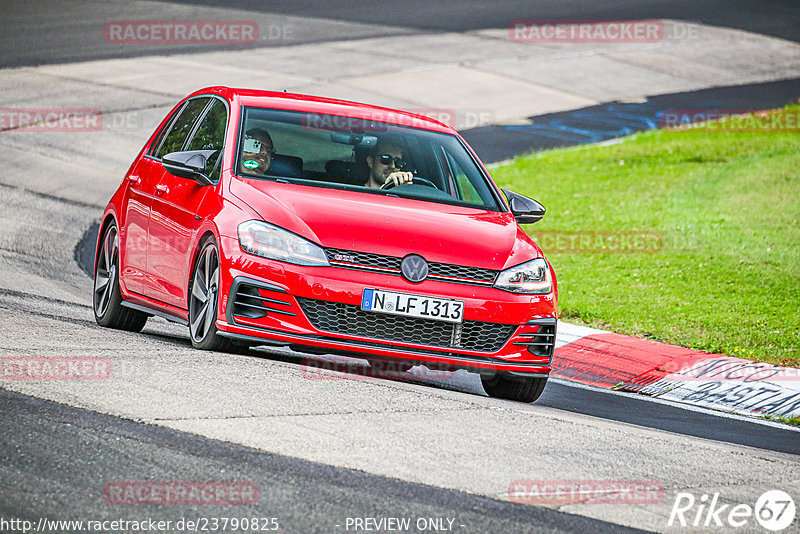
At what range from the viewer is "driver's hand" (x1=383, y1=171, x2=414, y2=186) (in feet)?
27.4

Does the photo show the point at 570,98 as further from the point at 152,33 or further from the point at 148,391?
the point at 148,391

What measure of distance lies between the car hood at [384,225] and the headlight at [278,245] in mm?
47

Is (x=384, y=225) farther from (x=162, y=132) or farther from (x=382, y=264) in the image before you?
(x=162, y=132)

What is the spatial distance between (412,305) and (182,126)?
2857 mm

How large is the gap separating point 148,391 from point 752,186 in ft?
45.9

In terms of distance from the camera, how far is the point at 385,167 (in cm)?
841

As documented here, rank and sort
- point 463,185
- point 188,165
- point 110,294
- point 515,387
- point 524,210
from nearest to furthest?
1. point 188,165
2. point 515,387
3. point 524,210
4. point 463,185
5. point 110,294

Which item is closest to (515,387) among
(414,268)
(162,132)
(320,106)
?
(414,268)

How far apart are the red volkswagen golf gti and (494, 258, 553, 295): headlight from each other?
0.03 ft

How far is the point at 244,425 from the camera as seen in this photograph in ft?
19.2

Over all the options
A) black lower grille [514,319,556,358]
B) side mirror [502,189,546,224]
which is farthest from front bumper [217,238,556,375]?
side mirror [502,189,546,224]

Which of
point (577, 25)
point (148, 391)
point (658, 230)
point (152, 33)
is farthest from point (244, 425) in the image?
point (577, 25)

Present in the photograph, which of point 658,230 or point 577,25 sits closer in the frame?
point 658,230

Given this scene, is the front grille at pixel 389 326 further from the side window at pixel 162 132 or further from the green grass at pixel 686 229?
the green grass at pixel 686 229
